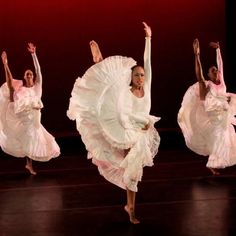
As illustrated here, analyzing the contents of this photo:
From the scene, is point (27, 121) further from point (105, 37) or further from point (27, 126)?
point (105, 37)

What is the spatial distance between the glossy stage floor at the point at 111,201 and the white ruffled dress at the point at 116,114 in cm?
46

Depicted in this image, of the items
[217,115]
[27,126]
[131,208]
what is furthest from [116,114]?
[27,126]

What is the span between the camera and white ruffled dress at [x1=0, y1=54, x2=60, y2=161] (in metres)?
7.29

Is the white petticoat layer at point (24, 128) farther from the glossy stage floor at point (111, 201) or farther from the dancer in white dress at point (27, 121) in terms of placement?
the glossy stage floor at point (111, 201)

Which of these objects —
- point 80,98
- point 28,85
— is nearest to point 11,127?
point 28,85

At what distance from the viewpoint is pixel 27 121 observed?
7395 millimetres

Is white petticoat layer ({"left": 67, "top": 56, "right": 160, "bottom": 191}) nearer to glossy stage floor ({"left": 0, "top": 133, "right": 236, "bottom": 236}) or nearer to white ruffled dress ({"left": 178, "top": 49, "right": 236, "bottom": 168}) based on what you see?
glossy stage floor ({"left": 0, "top": 133, "right": 236, "bottom": 236})

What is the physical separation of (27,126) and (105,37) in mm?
2576

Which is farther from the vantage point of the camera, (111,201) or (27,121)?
(27,121)

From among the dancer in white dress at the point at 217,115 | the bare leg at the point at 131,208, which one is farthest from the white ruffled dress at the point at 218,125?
the bare leg at the point at 131,208

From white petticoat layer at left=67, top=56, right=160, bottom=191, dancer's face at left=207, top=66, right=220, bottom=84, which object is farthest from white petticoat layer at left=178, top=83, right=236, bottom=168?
white petticoat layer at left=67, top=56, right=160, bottom=191

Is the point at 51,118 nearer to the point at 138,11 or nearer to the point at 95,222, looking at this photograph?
the point at 138,11

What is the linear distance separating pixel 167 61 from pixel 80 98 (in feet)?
15.5

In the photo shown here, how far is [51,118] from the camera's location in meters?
9.58
